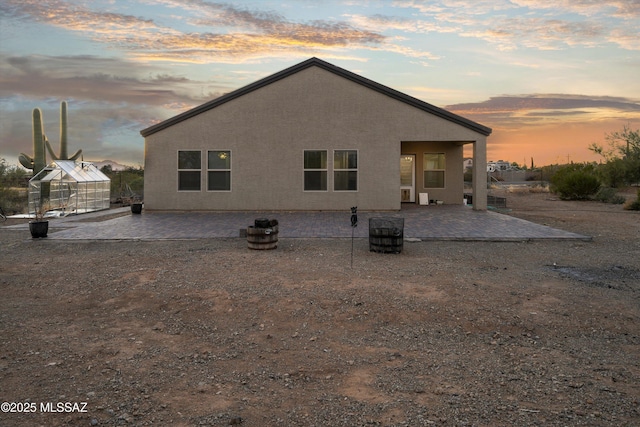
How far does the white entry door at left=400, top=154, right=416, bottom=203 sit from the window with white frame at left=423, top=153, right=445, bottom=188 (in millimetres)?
566

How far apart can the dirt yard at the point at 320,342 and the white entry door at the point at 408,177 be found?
39.0 feet

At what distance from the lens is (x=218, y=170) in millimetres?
17734

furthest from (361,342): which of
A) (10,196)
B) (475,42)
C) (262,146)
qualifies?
(10,196)

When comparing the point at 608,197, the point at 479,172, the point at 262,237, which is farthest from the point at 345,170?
the point at 608,197

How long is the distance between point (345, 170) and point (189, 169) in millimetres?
6498

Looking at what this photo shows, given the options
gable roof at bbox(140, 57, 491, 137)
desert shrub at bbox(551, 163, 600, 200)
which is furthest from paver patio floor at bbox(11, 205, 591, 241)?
desert shrub at bbox(551, 163, 600, 200)

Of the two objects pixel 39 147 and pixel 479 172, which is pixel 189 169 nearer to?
pixel 479 172

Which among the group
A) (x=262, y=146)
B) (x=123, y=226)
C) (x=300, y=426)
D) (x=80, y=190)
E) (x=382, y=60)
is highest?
(x=382, y=60)

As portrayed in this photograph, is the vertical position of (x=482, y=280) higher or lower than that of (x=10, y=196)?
lower

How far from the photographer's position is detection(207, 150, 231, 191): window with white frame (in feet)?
58.1

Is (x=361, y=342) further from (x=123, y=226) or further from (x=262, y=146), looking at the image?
(x=262, y=146)

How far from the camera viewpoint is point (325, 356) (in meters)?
4.42

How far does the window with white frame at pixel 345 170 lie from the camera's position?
17.6 metres

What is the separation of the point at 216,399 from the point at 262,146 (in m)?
14.7
